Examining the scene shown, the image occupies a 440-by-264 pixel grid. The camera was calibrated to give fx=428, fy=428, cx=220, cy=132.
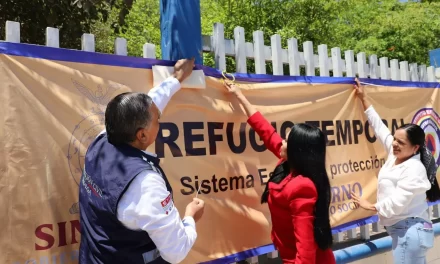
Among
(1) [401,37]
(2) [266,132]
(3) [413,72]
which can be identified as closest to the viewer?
(2) [266,132]

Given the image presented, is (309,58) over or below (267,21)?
below

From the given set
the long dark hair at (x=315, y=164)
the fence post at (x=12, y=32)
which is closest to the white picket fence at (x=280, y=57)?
the fence post at (x=12, y=32)

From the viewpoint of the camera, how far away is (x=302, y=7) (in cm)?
835

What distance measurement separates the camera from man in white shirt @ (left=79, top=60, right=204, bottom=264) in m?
1.55

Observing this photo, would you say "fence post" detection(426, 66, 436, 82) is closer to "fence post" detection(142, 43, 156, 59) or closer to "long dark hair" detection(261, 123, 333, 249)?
"long dark hair" detection(261, 123, 333, 249)

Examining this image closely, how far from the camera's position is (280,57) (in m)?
3.33

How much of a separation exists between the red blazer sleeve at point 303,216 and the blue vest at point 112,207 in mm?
705

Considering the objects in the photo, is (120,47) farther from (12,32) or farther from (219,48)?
(219,48)

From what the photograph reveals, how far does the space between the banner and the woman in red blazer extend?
542mm

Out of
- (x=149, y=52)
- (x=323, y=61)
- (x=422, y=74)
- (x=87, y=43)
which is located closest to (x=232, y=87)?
(x=149, y=52)

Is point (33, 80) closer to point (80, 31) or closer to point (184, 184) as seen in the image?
point (184, 184)

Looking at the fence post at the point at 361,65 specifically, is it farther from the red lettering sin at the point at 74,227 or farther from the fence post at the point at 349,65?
the red lettering sin at the point at 74,227

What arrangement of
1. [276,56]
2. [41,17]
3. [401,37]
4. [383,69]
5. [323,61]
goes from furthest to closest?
[401,37] < [41,17] < [383,69] < [323,61] < [276,56]

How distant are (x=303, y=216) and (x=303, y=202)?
0.07 meters
